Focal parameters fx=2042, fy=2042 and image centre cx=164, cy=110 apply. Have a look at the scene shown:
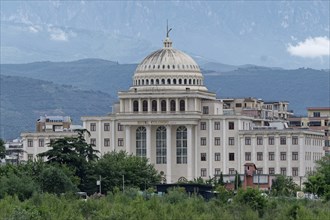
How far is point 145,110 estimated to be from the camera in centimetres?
19588

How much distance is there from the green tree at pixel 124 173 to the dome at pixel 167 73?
2902 cm

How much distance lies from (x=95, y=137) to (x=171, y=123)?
339 inches

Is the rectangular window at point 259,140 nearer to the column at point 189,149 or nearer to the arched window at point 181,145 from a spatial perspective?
the column at point 189,149

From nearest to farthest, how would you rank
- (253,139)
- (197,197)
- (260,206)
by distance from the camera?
(260,206), (197,197), (253,139)

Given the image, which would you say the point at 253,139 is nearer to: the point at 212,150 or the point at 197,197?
the point at 212,150

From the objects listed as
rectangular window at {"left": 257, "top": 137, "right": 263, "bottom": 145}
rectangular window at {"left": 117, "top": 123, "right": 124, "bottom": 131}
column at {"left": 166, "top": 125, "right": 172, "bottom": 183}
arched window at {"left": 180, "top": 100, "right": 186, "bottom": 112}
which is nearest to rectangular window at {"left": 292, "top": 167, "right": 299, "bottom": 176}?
rectangular window at {"left": 257, "top": 137, "right": 263, "bottom": 145}

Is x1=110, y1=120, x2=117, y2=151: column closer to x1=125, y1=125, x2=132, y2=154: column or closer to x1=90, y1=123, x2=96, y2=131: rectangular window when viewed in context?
x1=125, y1=125, x2=132, y2=154: column

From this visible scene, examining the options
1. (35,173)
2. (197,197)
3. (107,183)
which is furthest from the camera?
(107,183)

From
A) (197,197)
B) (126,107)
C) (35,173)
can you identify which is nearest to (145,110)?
(126,107)

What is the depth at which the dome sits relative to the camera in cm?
19738

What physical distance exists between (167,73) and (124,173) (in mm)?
36922

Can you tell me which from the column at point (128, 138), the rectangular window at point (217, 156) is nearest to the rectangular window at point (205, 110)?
the rectangular window at point (217, 156)

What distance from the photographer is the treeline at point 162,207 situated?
111938 millimetres

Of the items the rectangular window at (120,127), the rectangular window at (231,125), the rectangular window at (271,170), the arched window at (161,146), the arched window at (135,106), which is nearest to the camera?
the rectangular window at (271,170)
